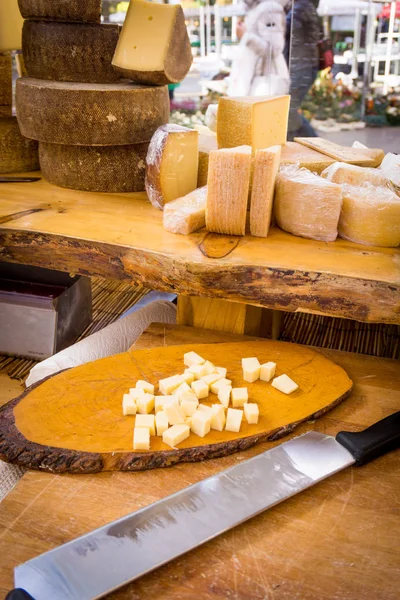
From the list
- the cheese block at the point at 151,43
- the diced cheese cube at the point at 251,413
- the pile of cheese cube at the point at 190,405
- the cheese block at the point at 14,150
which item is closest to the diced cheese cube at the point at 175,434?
the pile of cheese cube at the point at 190,405

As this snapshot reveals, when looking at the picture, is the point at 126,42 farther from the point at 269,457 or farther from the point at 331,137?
the point at 331,137

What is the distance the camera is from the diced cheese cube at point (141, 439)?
884mm

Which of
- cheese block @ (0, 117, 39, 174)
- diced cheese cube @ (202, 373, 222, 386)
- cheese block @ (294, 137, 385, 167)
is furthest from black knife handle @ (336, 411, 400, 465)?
cheese block @ (0, 117, 39, 174)

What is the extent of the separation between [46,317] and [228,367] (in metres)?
0.55

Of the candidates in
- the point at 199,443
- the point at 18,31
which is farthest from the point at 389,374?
the point at 18,31

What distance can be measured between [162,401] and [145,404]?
0.03m

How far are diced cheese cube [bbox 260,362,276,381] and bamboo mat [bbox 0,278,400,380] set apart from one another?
519 mm

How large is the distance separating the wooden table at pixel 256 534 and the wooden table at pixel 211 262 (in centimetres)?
27

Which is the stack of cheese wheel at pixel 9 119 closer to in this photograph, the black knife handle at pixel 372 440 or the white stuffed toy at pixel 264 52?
the white stuffed toy at pixel 264 52

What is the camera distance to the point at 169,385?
3.30ft

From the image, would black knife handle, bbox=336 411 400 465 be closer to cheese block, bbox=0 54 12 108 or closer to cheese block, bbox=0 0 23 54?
cheese block, bbox=0 54 12 108

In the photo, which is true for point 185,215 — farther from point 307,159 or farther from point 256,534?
point 256,534

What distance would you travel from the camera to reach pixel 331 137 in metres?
2.56

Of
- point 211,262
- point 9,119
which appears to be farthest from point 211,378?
point 9,119
